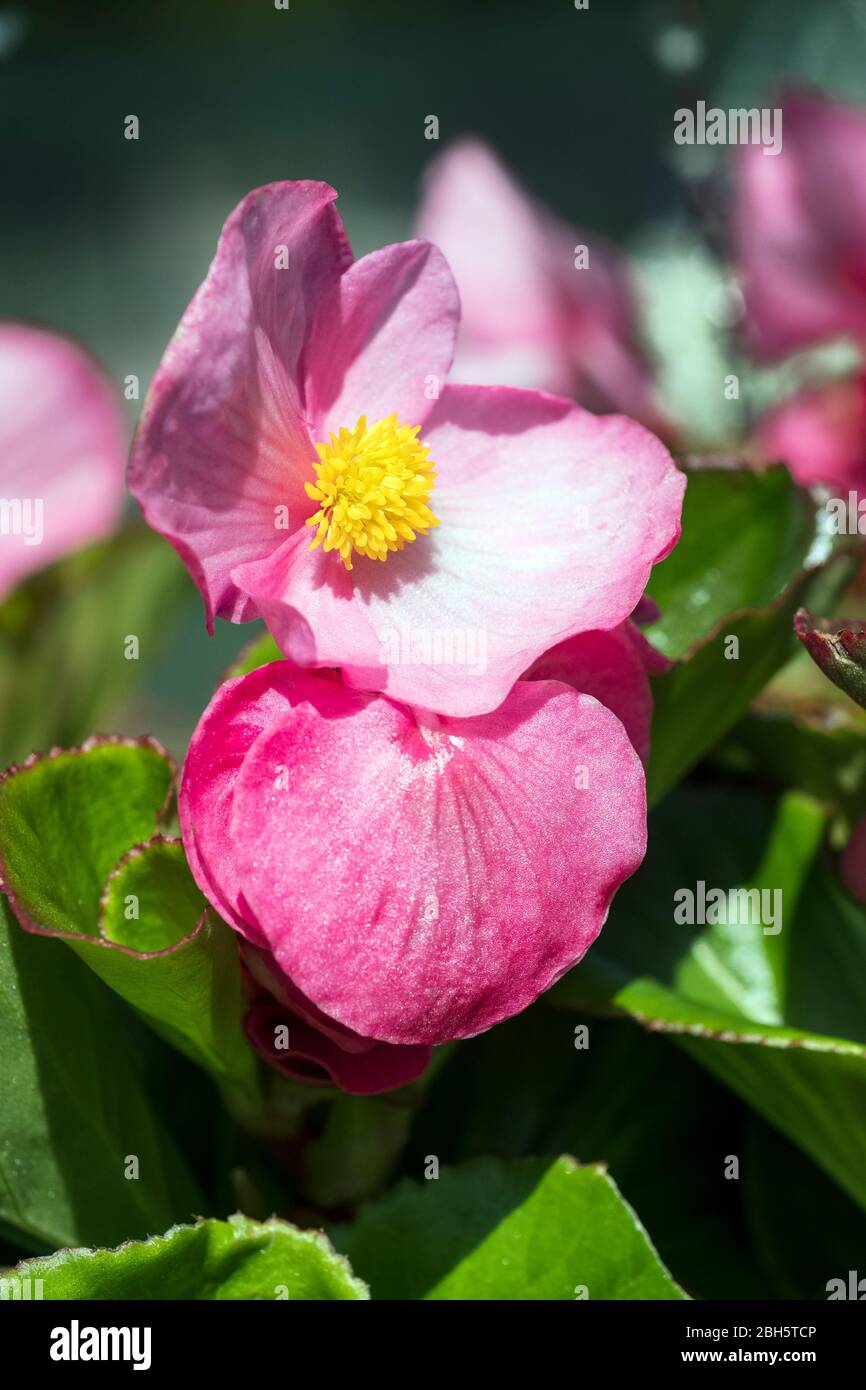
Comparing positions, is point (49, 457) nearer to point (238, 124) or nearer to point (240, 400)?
point (240, 400)

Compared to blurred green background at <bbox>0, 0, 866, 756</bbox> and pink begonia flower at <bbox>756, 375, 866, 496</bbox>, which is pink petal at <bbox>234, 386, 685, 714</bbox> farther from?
blurred green background at <bbox>0, 0, 866, 756</bbox>

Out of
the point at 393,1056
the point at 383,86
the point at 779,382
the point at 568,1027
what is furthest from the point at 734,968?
the point at 383,86

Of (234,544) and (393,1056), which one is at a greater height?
(234,544)

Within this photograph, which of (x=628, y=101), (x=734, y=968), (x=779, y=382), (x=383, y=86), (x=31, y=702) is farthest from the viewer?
(x=383, y=86)

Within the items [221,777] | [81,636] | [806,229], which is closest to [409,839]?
[221,777]

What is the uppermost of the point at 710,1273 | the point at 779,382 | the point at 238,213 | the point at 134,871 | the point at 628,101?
the point at 628,101

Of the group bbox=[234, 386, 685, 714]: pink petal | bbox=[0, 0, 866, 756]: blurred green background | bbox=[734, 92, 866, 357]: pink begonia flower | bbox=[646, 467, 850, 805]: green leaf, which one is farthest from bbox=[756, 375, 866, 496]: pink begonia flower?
bbox=[0, 0, 866, 756]: blurred green background
